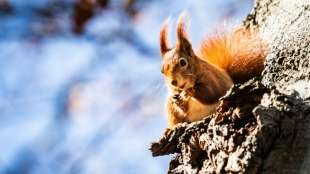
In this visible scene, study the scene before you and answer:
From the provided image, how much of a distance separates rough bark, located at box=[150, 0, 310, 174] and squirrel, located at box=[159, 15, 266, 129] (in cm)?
29

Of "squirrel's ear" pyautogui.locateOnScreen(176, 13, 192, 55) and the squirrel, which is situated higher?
"squirrel's ear" pyautogui.locateOnScreen(176, 13, 192, 55)

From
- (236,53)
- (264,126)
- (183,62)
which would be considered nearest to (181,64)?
(183,62)

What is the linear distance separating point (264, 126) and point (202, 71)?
80cm

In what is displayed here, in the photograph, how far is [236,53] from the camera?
185cm

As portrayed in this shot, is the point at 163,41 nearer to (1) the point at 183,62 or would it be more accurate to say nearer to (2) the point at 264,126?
(1) the point at 183,62

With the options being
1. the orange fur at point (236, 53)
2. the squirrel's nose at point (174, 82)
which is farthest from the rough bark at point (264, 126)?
the squirrel's nose at point (174, 82)

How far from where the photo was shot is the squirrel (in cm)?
179

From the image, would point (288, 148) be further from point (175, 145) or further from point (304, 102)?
point (175, 145)

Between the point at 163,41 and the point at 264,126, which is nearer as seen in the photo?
the point at 264,126

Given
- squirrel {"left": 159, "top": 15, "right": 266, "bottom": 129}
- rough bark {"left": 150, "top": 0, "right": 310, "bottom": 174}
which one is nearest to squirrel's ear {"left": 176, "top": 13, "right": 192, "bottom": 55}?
squirrel {"left": 159, "top": 15, "right": 266, "bottom": 129}

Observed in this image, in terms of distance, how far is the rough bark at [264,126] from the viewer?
42.3 inches

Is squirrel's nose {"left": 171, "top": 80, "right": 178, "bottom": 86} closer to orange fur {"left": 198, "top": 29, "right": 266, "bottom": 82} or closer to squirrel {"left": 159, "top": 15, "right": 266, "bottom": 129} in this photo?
squirrel {"left": 159, "top": 15, "right": 266, "bottom": 129}

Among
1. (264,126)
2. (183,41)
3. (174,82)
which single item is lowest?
(264,126)

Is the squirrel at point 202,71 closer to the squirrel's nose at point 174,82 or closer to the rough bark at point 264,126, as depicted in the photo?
the squirrel's nose at point 174,82
